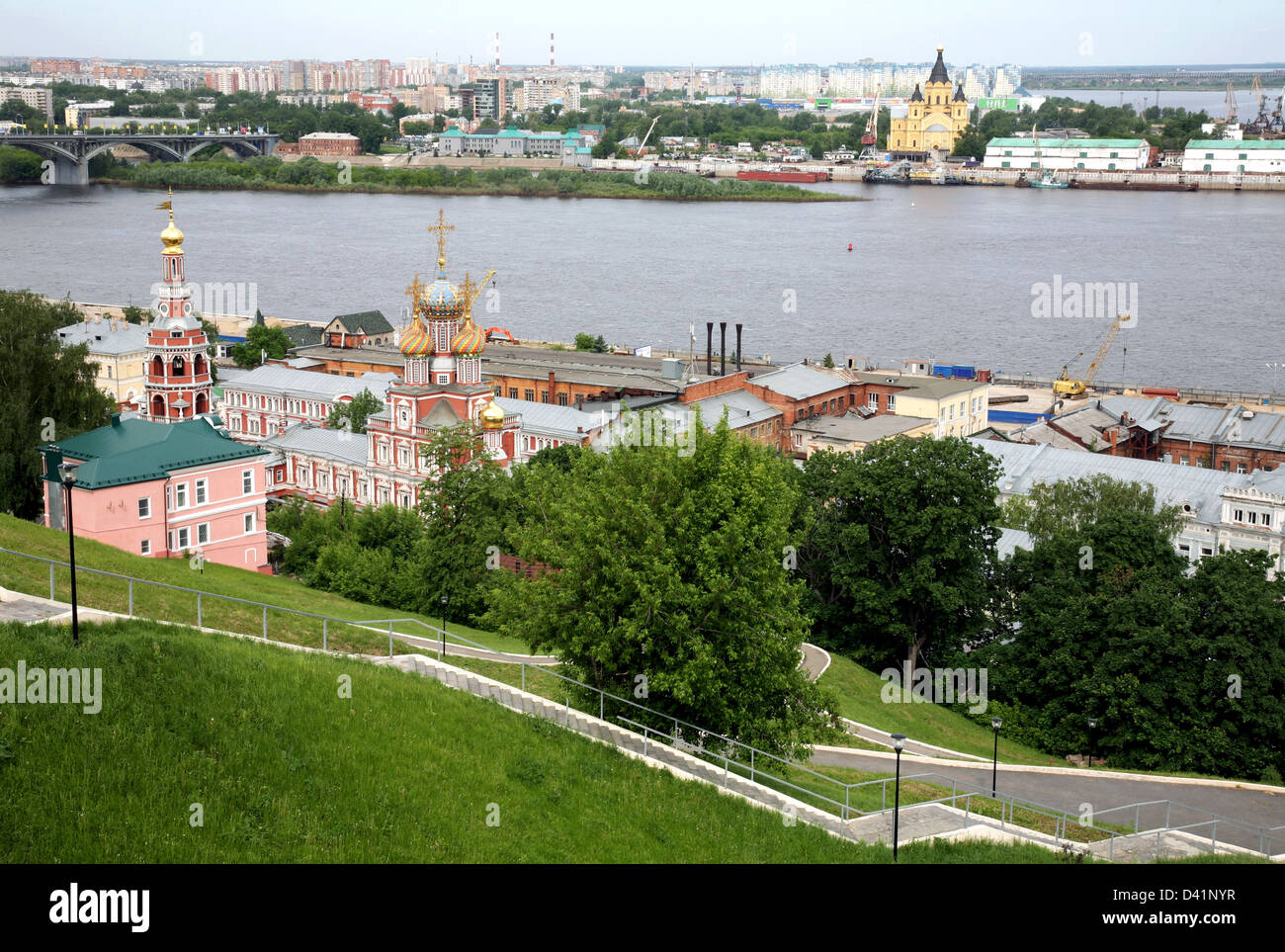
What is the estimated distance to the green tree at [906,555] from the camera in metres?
23.4

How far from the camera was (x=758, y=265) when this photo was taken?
3273 inches

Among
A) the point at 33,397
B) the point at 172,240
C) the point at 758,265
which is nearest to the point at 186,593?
the point at 33,397

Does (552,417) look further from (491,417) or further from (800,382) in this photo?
(800,382)

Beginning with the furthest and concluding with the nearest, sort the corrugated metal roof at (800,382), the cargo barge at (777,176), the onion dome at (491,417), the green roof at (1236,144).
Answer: the green roof at (1236,144) → the cargo barge at (777,176) → the corrugated metal roof at (800,382) → the onion dome at (491,417)

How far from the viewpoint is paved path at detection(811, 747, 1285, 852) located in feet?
52.9

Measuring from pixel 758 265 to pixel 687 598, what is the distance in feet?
232

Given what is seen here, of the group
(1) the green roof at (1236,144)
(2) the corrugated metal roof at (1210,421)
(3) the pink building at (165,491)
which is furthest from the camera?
(1) the green roof at (1236,144)

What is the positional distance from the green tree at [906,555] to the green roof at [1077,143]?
133810mm

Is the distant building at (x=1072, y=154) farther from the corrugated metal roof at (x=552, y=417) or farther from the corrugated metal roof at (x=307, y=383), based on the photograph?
the corrugated metal roof at (x=552, y=417)

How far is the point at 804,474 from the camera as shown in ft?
85.9

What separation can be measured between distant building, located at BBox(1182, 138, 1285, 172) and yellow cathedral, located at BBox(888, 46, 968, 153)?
1185 inches

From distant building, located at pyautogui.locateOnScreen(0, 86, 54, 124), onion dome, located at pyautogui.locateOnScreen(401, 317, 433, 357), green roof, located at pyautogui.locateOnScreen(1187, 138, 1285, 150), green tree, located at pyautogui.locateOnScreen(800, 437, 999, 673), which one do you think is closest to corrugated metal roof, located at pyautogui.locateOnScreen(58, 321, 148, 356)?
onion dome, located at pyautogui.locateOnScreen(401, 317, 433, 357)

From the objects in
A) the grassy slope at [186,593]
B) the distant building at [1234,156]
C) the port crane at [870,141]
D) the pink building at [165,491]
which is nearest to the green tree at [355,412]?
the pink building at [165,491]

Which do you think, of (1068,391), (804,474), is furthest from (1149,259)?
(804,474)
